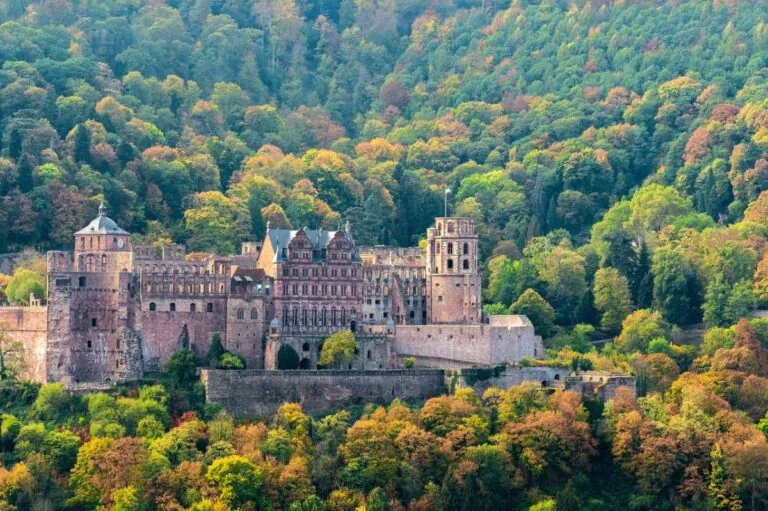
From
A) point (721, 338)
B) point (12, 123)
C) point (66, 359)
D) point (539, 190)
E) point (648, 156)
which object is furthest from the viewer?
point (648, 156)

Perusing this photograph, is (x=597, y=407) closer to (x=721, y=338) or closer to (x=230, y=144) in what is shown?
(x=721, y=338)

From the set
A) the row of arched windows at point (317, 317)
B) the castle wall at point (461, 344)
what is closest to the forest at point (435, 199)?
the castle wall at point (461, 344)

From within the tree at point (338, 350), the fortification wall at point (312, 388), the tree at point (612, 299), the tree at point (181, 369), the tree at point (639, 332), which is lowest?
the fortification wall at point (312, 388)

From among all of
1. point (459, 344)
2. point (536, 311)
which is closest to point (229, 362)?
point (459, 344)

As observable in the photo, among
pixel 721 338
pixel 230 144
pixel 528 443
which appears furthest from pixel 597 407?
pixel 230 144

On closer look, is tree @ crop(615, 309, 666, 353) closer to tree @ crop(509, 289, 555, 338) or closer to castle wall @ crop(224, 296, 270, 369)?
tree @ crop(509, 289, 555, 338)

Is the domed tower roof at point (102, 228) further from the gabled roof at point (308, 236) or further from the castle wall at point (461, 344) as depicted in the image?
the castle wall at point (461, 344)

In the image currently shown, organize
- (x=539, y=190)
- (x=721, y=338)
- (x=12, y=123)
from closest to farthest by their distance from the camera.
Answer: (x=721, y=338), (x=12, y=123), (x=539, y=190)
